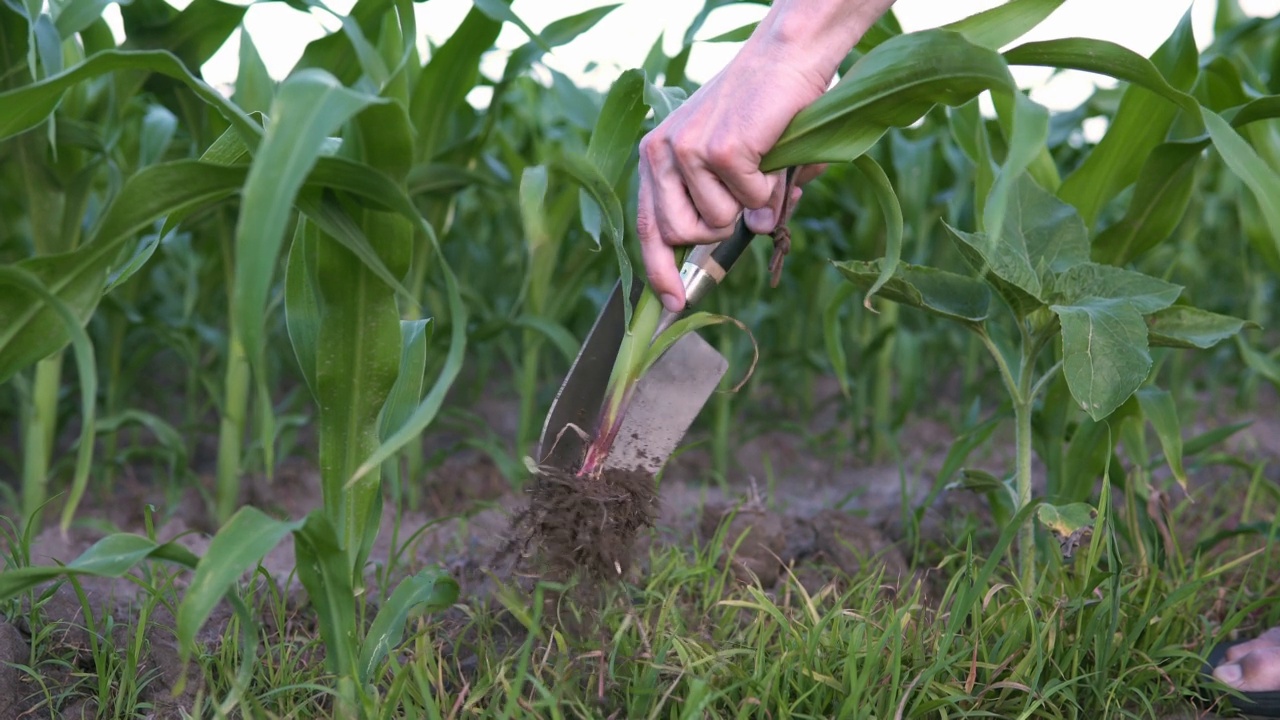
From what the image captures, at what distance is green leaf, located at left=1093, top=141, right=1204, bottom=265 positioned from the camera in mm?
1451

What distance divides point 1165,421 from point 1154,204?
351 millimetres

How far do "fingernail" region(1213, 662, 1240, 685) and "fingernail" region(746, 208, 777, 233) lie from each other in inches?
34.5

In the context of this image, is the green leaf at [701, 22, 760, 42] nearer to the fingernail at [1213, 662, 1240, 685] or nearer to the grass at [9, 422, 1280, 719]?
the grass at [9, 422, 1280, 719]

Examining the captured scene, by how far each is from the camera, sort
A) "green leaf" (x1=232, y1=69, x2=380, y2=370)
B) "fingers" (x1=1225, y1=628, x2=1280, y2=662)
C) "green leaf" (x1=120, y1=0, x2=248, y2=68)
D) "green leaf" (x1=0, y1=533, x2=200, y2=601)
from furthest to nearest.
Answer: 1. "green leaf" (x1=120, y1=0, x2=248, y2=68)
2. "fingers" (x1=1225, y1=628, x2=1280, y2=662)
3. "green leaf" (x1=0, y1=533, x2=200, y2=601)
4. "green leaf" (x1=232, y1=69, x2=380, y2=370)

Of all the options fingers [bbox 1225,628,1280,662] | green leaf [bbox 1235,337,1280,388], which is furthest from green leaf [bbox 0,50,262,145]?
green leaf [bbox 1235,337,1280,388]

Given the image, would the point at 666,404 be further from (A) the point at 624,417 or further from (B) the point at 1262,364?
(B) the point at 1262,364

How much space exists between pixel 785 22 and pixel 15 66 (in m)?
1.36

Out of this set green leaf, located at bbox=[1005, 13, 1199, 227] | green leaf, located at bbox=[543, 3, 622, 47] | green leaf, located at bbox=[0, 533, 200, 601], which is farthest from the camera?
green leaf, located at bbox=[543, 3, 622, 47]

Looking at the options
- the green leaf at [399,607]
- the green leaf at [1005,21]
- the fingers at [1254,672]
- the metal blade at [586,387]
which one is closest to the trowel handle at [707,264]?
the metal blade at [586,387]

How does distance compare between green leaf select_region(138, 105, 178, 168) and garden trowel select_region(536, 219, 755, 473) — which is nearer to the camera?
garden trowel select_region(536, 219, 755, 473)

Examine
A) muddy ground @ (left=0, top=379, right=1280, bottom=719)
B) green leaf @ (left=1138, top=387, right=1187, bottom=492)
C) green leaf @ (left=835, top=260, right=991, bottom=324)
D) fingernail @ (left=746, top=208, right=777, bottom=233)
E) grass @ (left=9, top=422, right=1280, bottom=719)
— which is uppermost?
fingernail @ (left=746, top=208, right=777, bottom=233)

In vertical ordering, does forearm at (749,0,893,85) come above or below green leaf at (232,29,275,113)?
above

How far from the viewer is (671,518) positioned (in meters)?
1.98

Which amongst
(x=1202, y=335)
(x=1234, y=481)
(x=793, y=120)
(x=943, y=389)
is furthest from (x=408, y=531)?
(x=943, y=389)
